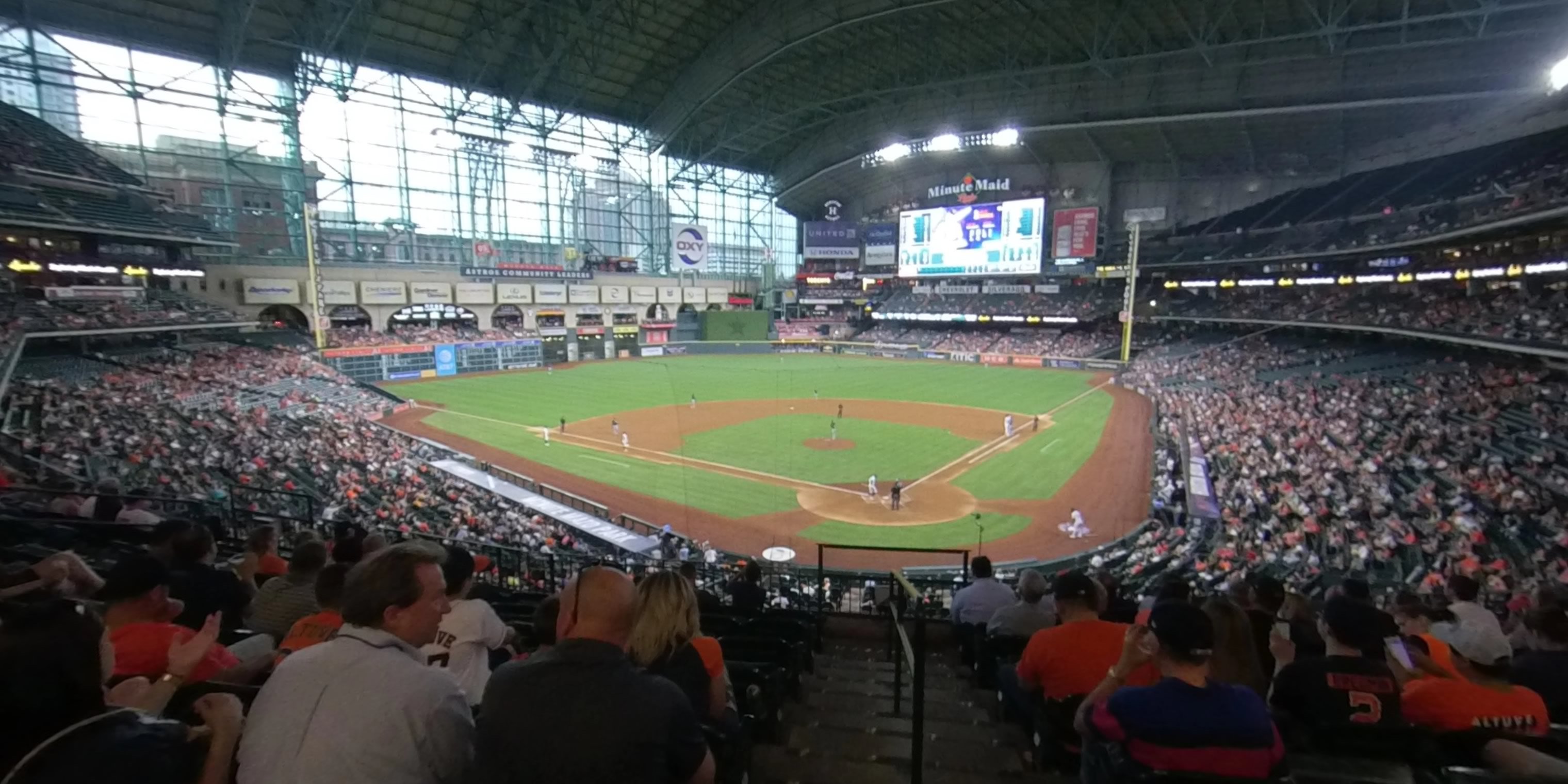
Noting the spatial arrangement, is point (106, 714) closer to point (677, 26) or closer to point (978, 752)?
point (978, 752)

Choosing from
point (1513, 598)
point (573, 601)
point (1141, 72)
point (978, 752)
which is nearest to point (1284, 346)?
point (1141, 72)

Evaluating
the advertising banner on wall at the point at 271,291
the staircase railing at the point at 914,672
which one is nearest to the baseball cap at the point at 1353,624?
the staircase railing at the point at 914,672

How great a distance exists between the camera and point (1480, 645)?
11.2 ft

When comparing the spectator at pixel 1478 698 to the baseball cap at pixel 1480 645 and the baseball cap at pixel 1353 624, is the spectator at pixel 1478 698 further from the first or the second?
the baseball cap at pixel 1353 624

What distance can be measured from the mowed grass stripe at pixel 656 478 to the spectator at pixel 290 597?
18.1m

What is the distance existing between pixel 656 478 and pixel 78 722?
2537cm

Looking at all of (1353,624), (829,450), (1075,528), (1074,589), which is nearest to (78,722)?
(1074,589)

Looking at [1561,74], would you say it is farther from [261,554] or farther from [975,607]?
[261,554]

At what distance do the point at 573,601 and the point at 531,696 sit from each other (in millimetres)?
455

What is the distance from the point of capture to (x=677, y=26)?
163 ft

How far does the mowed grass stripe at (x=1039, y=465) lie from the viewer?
81.8ft

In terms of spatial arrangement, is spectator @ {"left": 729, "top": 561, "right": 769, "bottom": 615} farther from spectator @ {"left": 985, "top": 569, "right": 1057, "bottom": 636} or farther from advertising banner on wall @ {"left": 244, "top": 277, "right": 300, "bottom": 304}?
advertising banner on wall @ {"left": 244, "top": 277, "right": 300, "bottom": 304}

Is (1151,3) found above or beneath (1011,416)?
above

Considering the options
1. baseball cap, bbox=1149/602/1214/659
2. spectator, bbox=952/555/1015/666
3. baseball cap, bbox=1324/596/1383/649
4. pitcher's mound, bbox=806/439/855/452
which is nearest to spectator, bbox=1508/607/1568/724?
baseball cap, bbox=1324/596/1383/649
